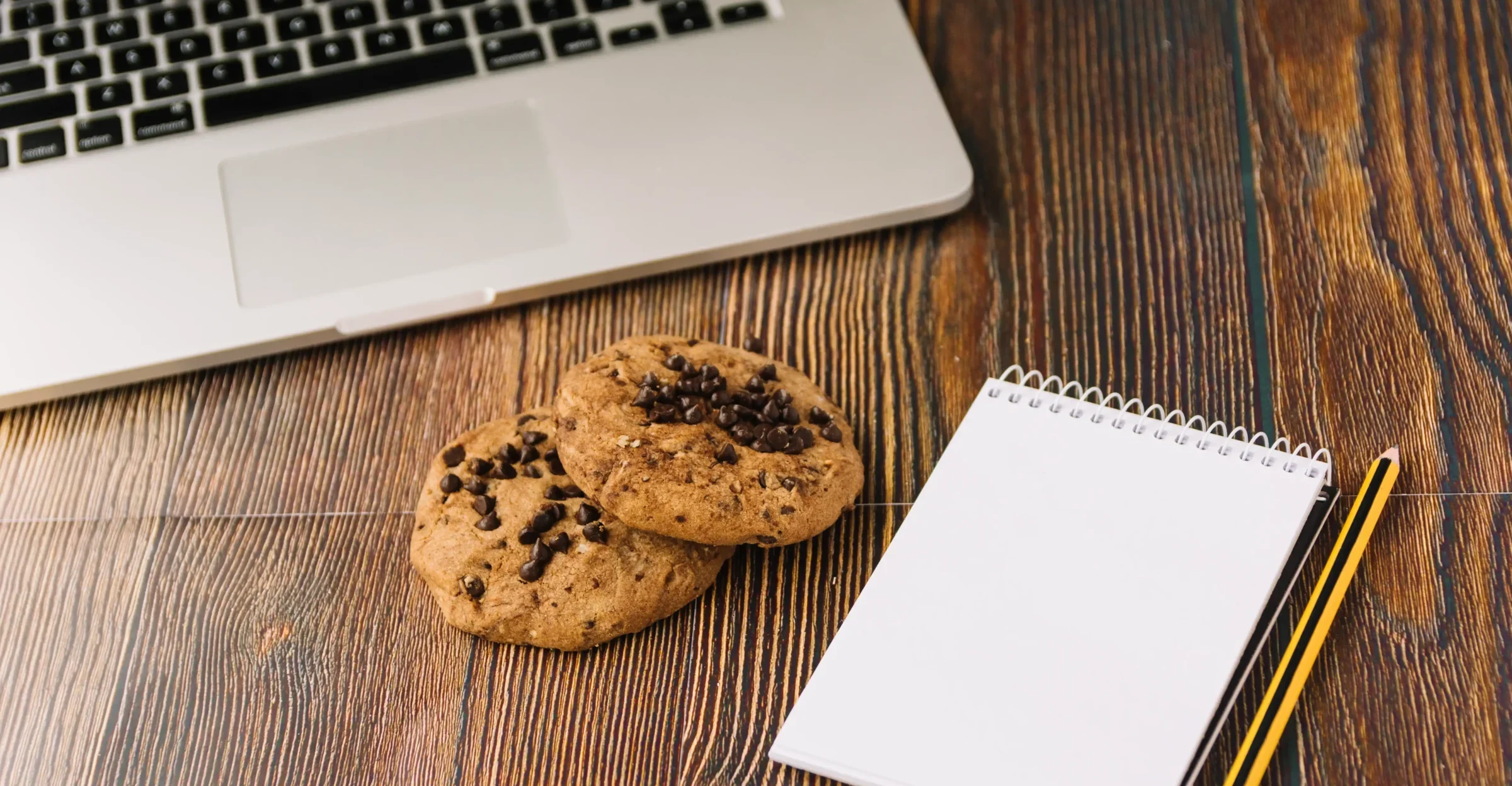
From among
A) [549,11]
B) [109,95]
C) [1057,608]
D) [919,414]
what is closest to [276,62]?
[109,95]

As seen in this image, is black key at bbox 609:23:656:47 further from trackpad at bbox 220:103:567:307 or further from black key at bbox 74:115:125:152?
black key at bbox 74:115:125:152

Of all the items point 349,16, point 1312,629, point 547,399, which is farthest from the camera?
point 349,16

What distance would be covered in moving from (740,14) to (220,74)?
18.2 inches

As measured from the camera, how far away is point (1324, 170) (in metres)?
1.03

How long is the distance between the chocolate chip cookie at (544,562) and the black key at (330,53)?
44 centimetres

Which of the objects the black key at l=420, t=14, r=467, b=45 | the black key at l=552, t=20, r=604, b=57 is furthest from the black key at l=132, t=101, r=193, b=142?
the black key at l=552, t=20, r=604, b=57

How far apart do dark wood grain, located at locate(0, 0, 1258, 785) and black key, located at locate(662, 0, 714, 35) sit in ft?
0.75

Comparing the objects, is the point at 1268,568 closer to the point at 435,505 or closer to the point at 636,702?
the point at 636,702

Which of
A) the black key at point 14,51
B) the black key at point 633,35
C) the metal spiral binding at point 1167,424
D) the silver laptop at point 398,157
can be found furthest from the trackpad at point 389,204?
the metal spiral binding at point 1167,424

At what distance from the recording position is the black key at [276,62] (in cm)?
102

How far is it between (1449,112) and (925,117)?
49 cm

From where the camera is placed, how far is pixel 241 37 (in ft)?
3.35

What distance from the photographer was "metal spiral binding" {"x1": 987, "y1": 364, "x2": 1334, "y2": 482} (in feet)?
2.60

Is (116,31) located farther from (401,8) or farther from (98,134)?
(401,8)
